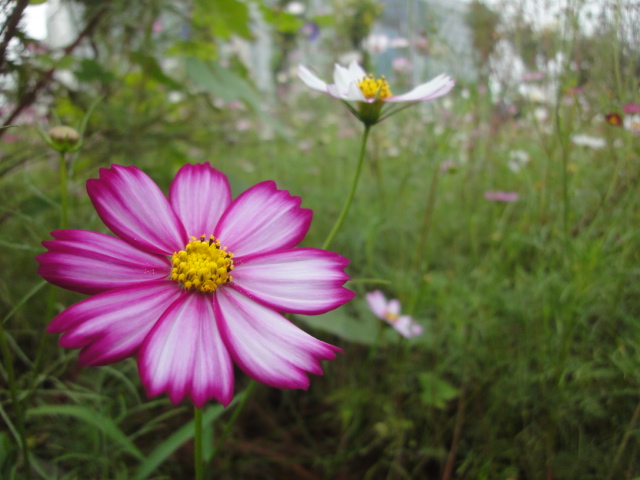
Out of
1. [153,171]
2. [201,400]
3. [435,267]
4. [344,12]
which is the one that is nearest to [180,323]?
[201,400]

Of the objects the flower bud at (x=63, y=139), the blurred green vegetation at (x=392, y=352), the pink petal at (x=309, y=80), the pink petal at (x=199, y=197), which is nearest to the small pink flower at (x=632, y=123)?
the blurred green vegetation at (x=392, y=352)

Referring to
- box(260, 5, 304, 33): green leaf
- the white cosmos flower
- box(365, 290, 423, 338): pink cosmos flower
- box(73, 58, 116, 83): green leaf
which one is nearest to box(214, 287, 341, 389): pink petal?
box(365, 290, 423, 338): pink cosmos flower

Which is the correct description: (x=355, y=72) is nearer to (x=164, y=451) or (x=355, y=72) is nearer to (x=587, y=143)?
(x=164, y=451)

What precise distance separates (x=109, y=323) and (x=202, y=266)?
79 millimetres

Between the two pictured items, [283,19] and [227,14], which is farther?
[283,19]

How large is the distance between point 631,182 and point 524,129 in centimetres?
122

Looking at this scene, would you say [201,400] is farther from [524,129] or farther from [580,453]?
[524,129]

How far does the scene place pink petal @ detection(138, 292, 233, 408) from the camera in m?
0.27

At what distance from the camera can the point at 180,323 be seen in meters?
0.30

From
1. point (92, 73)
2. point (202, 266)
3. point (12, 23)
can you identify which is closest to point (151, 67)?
point (92, 73)

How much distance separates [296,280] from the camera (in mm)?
339

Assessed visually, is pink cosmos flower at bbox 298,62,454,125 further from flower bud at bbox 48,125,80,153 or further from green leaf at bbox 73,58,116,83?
green leaf at bbox 73,58,116,83

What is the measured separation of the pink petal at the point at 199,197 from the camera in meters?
0.37

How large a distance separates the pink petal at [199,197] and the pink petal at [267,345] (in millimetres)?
72
